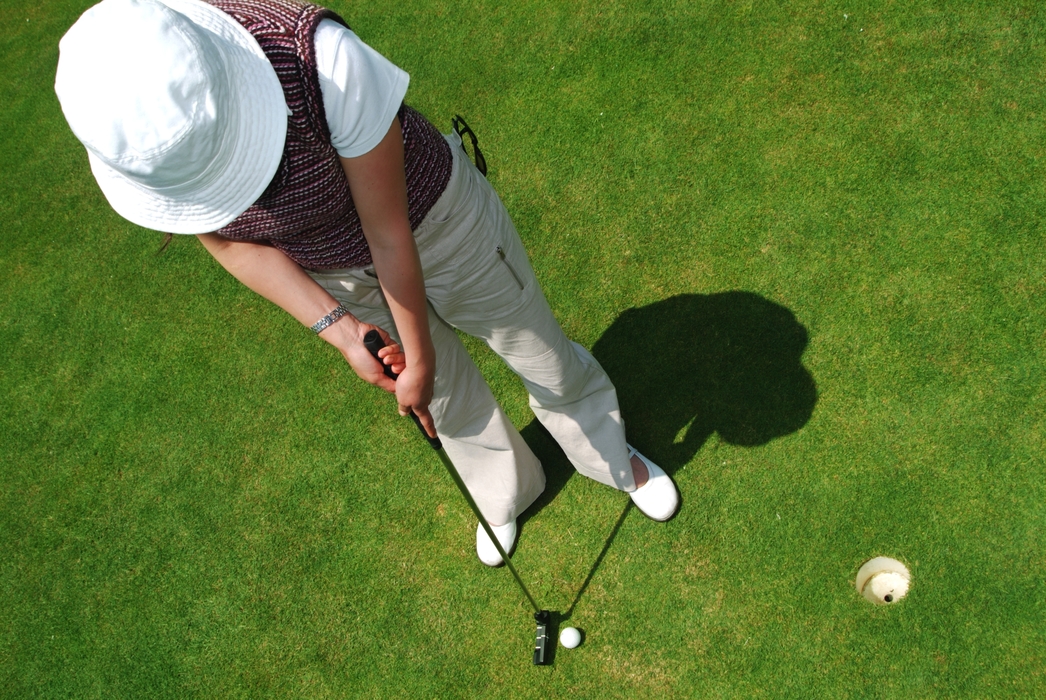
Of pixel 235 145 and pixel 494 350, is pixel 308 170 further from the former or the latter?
pixel 494 350

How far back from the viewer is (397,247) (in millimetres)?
2010

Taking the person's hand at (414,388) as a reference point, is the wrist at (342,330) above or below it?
above

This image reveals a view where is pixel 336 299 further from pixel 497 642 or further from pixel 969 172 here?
pixel 969 172

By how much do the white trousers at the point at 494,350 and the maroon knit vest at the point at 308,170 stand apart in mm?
92

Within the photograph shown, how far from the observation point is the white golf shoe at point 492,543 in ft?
11.1

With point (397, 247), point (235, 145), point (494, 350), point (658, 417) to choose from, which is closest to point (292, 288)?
point (397, 247)

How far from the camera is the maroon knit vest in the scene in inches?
69.1

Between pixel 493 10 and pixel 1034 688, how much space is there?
4.25 metres

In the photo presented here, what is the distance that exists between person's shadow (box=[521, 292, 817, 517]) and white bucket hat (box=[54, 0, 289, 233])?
7.14ft

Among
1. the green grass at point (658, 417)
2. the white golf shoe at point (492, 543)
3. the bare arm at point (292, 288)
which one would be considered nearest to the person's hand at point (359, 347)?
the bare arm at point (292, 288)

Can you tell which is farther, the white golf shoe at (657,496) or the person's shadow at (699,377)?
the person's shadow at (699,377)

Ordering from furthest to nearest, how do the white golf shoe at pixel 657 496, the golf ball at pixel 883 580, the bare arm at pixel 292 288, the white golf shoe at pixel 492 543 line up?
the white golf shoe at pixel 492 543 < the white golf shoe at pixel 657 496 < the golf ball at pixel 883 580 < the bare arm at pixel 292 288

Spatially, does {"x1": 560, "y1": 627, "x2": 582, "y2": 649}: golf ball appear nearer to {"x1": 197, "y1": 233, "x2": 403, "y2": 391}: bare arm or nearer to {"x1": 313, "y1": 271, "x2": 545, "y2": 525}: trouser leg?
{"x1": 313, "y1": 271, "x2": 545, "y2": 525}: trouser leg

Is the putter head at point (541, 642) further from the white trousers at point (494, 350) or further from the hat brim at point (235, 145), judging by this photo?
the hat brim at point (235, 145)
